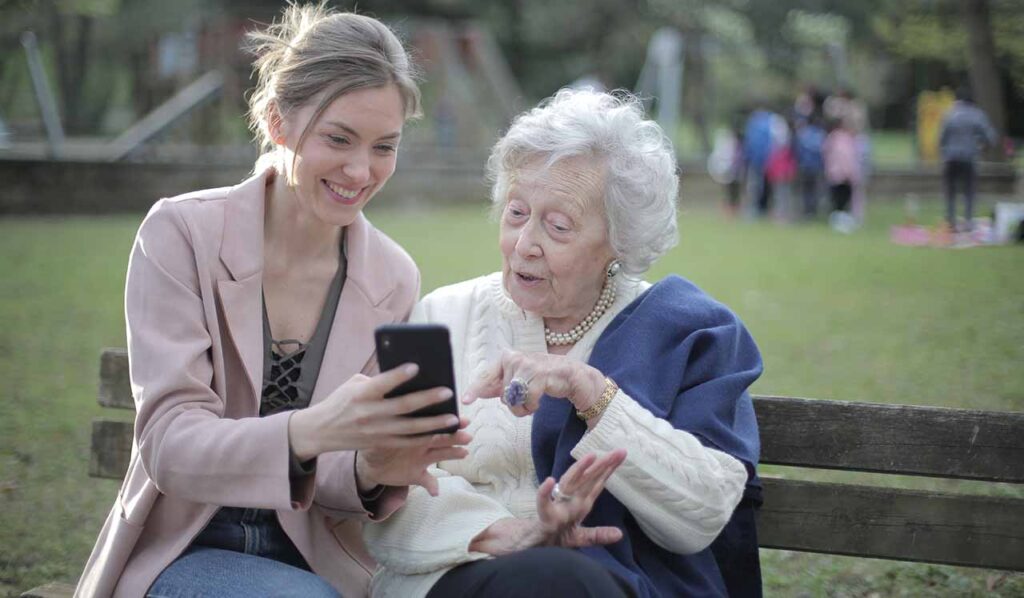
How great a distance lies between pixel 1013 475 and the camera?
3324mm

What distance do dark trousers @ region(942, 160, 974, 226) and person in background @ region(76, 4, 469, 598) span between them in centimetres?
1751

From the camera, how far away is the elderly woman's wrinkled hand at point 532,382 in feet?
9.36

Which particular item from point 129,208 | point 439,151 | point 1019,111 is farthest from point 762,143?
point 1019,111

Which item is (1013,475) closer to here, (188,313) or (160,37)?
(188,313)

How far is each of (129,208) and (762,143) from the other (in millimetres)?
12033

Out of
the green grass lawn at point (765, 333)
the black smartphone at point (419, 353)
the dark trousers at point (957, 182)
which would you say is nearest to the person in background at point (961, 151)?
the dark trousers at point (957, 182)

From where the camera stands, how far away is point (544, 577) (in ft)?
8.98

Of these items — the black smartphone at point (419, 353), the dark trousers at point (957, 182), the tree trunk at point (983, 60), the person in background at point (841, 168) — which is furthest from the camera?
the tree trunk at point (983, 60)

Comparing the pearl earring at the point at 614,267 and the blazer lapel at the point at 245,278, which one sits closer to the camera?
the blazer lapel at the point at 245,278

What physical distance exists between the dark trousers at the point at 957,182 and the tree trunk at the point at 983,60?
8940 millimetres

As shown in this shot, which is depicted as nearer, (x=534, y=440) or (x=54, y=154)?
(x=534, y=440)

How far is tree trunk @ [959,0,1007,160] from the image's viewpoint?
27641 mm

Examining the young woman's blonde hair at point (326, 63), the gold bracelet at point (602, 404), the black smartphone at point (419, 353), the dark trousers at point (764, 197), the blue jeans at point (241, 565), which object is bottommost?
the dark trousers at point (764, 197)

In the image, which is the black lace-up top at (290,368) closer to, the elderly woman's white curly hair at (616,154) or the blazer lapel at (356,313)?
the blazer lapel at (356,313)
